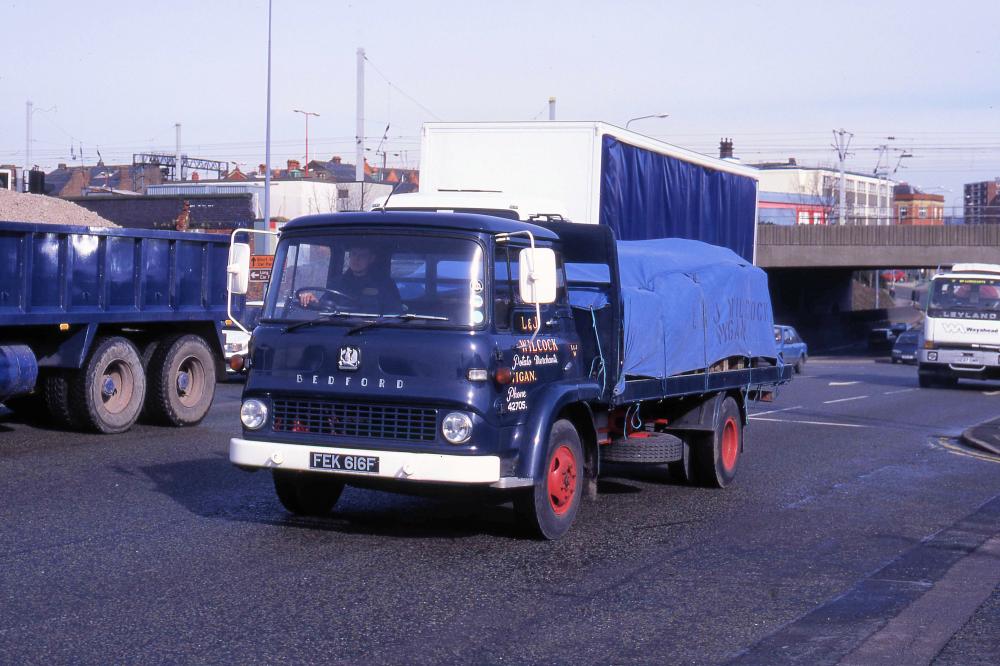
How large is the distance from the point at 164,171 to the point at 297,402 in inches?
2888

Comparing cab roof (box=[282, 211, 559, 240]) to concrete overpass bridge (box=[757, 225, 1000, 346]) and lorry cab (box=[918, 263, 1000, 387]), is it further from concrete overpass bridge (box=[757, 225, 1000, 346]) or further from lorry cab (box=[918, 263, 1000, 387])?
concrete overpass bridge (box=[757, 225, 1000, 346])

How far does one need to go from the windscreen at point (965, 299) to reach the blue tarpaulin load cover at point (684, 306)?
1884 cm

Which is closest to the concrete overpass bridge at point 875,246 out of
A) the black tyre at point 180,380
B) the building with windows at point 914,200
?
the black tyre at point 180,380

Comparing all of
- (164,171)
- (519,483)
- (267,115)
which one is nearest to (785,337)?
(267,115)

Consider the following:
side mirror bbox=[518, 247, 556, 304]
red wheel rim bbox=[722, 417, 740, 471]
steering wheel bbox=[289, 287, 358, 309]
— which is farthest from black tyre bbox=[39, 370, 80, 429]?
side mirror bbox=[518, 247, 556, 304]

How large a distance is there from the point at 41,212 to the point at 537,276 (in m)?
21.0

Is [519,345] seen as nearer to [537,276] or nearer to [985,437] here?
[537,276]

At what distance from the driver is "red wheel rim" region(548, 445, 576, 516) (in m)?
1.55

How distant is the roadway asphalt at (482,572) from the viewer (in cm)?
604

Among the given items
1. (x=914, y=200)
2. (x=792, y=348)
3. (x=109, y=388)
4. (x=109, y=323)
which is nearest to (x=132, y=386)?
(x=109, y=388)

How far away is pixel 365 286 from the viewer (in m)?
8.18

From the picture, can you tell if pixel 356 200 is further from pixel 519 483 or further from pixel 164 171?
pixel 519 483

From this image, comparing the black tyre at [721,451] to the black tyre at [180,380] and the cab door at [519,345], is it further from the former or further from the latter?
the black tyre at [180,380]

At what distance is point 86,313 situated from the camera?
1364 centimetres
